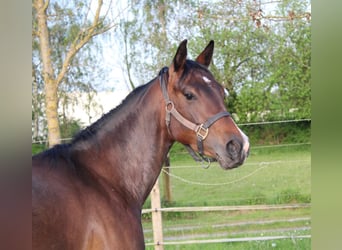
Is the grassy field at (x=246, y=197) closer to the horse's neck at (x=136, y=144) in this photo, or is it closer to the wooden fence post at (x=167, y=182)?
the wooden fence post at (x=167, y=182)

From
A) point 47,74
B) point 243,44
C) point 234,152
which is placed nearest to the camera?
point 234,152

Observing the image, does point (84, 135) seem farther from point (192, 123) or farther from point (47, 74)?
point (47, 74)

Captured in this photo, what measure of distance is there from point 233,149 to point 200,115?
0.19m

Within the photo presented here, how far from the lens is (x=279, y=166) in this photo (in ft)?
8.30

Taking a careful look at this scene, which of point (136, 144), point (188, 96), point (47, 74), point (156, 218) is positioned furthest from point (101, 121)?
point (156, 218)

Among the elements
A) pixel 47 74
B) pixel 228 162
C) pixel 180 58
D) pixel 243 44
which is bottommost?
pixel 228 162

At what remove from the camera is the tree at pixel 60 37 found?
2.25 metres

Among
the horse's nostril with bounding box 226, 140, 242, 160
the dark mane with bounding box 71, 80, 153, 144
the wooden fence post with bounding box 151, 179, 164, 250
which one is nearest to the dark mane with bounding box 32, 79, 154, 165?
the dark mane with bounding box 71, 80, 153, 144

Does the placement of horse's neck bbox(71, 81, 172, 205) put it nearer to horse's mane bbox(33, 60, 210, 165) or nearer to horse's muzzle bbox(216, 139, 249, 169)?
horse's mane bbox(33, 60, 210, 165)

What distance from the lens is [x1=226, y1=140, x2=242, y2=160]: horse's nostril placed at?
1.55 m

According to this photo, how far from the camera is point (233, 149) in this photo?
1562mm

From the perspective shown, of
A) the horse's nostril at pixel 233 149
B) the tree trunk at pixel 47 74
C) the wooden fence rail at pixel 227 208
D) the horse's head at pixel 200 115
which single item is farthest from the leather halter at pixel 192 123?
the wooden fence rail at pixel 227 208
